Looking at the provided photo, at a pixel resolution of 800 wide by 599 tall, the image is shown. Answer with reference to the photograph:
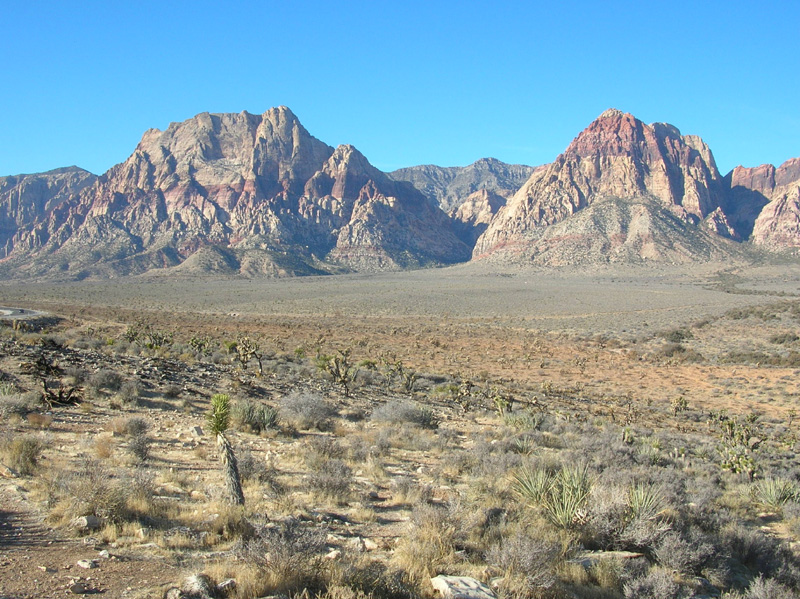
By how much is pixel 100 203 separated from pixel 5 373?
8279 inches

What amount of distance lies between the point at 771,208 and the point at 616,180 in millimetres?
51467

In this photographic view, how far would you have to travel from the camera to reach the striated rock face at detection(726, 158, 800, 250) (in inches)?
6324

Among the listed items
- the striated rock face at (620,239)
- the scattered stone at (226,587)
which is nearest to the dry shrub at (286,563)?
the scattered stone at (226,587)

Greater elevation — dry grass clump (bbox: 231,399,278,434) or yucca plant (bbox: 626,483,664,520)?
yucca plant (bbox: 626,483,664,520)

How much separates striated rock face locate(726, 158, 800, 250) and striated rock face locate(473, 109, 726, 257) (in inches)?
347

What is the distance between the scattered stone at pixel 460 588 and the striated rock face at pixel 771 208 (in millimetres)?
189222

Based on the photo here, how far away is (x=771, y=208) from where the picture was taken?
561 feet

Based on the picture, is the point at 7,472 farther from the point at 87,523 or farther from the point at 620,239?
the point at 620,239

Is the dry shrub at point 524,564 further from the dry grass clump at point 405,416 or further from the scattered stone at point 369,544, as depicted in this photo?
the dry grass clump at point 405,416

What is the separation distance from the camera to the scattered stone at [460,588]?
14.6 ft

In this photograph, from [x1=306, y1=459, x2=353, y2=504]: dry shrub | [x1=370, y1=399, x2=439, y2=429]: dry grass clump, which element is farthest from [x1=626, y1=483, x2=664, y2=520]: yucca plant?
[x1=370, y1=399, x2=439, y2=429]: dry grass clump

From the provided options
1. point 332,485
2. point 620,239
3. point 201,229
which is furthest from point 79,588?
point 201,229

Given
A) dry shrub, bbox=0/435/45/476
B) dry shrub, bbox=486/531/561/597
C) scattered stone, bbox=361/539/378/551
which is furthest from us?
dry shrub, bbox=0/435/45/476

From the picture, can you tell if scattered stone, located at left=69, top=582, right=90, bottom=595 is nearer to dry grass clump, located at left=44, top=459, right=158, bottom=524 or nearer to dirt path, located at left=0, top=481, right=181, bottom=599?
dirt path, located at left=0, top=481, right=181, bottom=599
